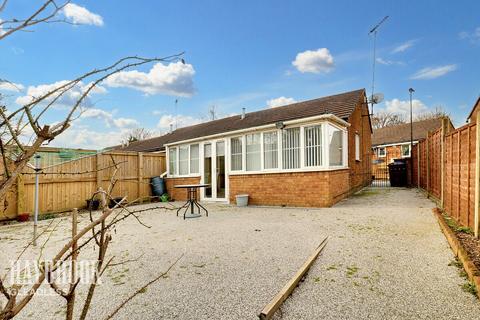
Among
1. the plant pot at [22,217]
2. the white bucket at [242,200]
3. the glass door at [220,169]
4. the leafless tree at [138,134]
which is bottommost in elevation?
the plant pot at [22,217]

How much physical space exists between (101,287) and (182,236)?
95.4 inches

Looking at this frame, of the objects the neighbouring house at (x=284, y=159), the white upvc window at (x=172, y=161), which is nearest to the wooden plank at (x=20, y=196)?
the neighbouring house at (x=284, y=159)

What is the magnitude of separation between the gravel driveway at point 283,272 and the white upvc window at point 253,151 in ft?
13.6

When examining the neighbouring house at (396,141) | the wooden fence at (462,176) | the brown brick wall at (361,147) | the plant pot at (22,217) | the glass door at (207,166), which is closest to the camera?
the wooden fence at (462,176)

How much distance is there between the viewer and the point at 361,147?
538 inches

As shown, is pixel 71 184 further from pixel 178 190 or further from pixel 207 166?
pixel 207 166

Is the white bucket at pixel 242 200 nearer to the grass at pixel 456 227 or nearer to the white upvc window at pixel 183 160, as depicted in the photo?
the white upvc window at pixel 183 160

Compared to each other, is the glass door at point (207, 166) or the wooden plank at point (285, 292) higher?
the glass door at point (207, 166)

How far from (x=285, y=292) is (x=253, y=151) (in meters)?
7.83

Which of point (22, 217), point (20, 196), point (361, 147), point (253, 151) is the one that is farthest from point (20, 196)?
point (361, 147)

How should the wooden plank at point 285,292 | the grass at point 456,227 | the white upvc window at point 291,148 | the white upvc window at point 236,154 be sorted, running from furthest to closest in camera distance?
the white upvc window at point 236,154
the white upvc window at point 291,148
the grass at point 456,227
the wooden plank at point 285,292

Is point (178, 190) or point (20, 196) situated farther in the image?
point (178, 190)

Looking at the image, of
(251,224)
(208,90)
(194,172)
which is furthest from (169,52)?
(208,90)

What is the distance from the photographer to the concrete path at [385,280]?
247 centimetres
